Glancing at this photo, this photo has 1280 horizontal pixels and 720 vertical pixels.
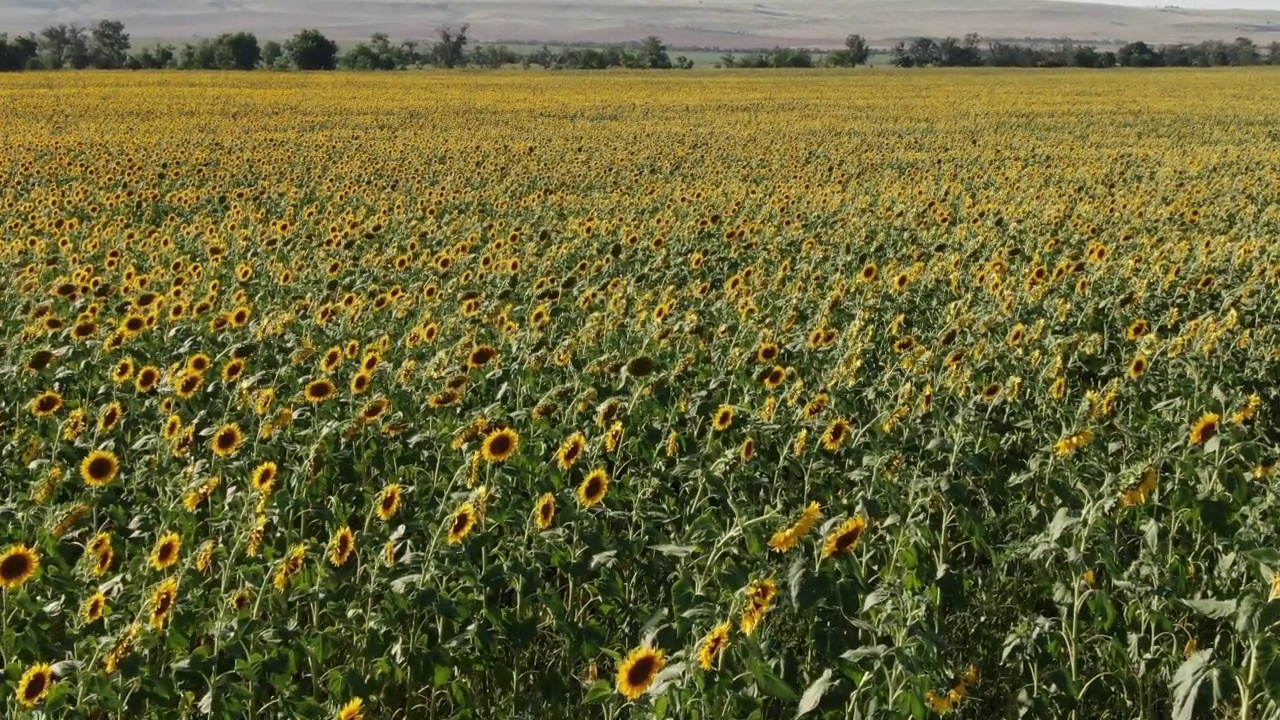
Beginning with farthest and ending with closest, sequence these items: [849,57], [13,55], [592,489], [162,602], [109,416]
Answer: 1. [849,57]
2. [13,55]
3. [109,416]
4. [592,489]
5. [162,602]

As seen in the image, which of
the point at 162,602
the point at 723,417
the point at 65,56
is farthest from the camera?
the point at 65,56

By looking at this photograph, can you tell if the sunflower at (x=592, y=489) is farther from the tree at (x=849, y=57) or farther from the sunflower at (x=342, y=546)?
the tree at (x=849, y=57)

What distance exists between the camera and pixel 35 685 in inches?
101

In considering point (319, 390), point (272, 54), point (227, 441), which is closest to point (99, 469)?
point (227, 441)

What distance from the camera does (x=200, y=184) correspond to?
14141mm

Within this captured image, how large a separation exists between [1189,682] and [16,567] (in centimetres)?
281

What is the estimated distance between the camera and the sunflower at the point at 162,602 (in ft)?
9.03

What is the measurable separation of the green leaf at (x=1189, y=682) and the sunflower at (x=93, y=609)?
257 centimetres

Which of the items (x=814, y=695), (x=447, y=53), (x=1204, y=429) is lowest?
(x=814, y=695)

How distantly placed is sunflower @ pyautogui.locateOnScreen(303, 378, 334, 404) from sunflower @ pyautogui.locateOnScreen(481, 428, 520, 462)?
106 centimetres

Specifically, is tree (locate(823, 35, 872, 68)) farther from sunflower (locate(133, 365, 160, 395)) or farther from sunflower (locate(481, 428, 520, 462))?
sunflower (locate(481, 428, 520, 462))

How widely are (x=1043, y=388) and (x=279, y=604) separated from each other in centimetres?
333

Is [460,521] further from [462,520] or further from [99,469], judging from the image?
[99,469]

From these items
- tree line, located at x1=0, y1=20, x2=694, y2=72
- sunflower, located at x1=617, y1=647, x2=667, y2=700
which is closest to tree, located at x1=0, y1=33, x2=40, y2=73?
tree line, located at x1=0, y1=20, x2=694, y2=72
